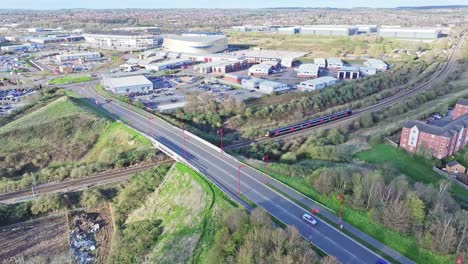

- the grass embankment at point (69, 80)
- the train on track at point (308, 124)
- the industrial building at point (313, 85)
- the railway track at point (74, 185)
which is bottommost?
the railway track at point (74, 185)

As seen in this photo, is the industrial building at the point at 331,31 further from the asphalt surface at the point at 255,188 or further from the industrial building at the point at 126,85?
the asphalt surface at the point at 255,188

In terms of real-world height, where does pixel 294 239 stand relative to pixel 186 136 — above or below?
above

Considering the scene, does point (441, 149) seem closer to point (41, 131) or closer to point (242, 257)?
point (242, 257)

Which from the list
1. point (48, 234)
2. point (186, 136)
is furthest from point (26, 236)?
point (186, 136)

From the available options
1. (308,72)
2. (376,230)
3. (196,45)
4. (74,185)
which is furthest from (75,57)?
(376,230)

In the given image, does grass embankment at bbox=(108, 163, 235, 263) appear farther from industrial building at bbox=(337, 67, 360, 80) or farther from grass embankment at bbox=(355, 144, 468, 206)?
industrial building at bbox=(337, 67, 360, 80)

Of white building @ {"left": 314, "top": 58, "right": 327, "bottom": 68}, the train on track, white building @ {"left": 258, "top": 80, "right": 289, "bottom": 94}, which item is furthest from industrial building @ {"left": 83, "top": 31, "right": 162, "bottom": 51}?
the train on track

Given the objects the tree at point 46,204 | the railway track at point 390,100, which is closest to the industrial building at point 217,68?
the railway track at point 390,100
